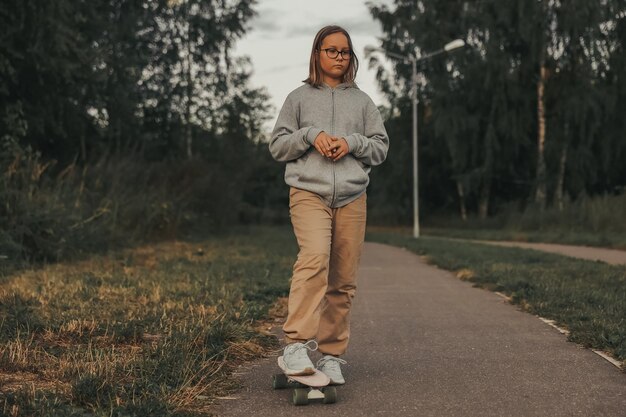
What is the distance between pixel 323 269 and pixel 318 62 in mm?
1151

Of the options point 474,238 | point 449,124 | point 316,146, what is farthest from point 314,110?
point 449,124

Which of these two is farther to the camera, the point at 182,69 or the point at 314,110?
the point at 182,69

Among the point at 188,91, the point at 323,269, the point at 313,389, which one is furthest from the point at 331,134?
the point at 188,91

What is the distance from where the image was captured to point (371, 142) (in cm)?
390

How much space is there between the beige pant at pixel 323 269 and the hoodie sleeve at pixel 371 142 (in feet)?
0.76

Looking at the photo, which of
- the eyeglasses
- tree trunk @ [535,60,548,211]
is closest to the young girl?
the eyeglasses

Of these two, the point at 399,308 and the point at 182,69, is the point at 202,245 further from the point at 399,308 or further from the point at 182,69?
the point at 182,69

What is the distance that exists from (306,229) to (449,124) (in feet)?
92.0

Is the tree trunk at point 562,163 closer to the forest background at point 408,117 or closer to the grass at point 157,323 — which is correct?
the forest background at point 408,117

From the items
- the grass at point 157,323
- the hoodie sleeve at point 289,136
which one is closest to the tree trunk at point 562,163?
the grass at point 157,323

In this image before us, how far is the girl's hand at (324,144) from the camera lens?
12.0ft

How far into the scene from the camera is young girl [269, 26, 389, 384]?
12.2ft

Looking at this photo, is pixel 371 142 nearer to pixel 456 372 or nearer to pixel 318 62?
pixel 318 62

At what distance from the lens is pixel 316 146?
3680 mm
